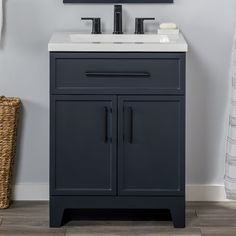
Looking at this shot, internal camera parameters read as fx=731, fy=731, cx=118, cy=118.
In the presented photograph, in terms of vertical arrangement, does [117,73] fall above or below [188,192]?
above

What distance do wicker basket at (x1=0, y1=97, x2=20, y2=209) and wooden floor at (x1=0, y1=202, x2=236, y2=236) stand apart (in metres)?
0.09

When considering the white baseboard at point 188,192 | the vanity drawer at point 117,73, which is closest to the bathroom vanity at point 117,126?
the vanity drawer at point 117,73

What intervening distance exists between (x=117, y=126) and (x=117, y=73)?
0.22m

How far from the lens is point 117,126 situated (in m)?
2.95

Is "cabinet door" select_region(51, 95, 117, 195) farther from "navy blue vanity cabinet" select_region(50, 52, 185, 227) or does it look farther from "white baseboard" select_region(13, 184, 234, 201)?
"white baseboard" select_region(13, 184, 234, 201)

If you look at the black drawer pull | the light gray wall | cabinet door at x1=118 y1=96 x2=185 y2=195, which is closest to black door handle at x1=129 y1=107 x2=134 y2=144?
cabinet door at x1=118 y1=96 x2=185 y2=195

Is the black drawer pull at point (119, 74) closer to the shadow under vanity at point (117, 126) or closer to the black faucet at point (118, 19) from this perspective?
the shadow under vanity at point (117, 126)

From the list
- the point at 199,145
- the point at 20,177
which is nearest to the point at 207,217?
the point at 199,145

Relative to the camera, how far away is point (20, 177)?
3361 millimetres

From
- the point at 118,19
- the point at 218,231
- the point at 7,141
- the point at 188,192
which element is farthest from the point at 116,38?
the point at 218,231

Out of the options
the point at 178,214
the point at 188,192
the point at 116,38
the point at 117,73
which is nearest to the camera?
the point at 117,73

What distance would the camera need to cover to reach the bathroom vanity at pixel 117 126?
2.90 m

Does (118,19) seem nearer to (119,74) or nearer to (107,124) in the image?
(119,74)

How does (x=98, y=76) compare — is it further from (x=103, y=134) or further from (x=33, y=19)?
(x=33, y=19)
